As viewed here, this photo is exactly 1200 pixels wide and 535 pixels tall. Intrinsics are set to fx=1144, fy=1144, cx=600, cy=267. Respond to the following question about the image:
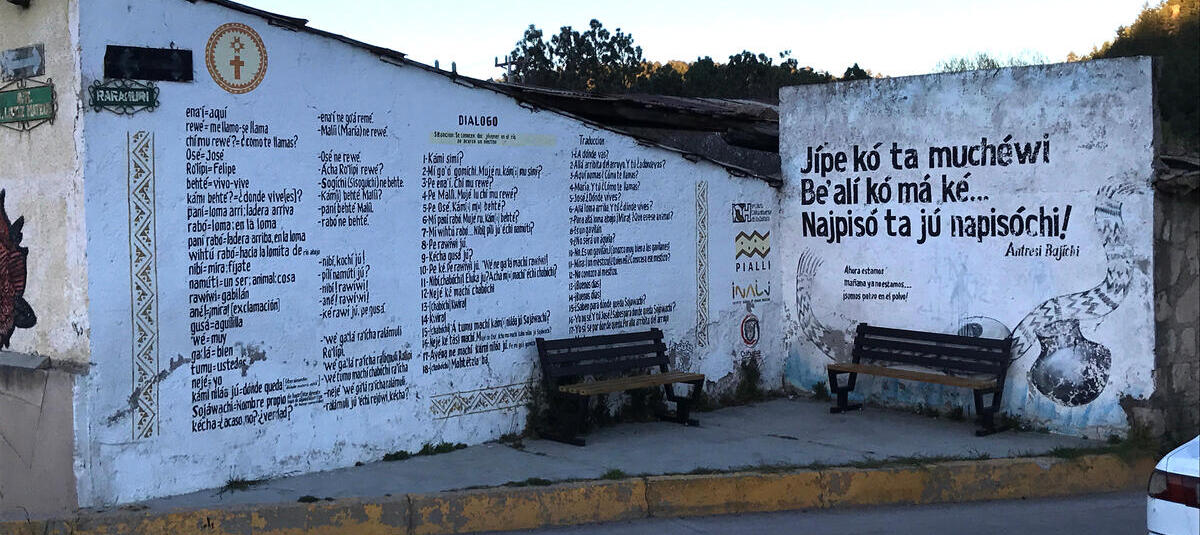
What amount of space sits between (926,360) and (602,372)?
2.72m

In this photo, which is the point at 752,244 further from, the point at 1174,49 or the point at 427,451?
the point at 1174,49

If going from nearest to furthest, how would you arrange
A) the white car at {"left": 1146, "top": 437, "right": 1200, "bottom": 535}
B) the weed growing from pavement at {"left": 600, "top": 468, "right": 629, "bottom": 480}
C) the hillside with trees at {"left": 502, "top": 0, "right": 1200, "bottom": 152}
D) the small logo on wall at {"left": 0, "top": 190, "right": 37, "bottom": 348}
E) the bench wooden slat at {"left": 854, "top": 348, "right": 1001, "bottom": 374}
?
the white car at {"left": 1146, "top": 437, "right": 1200, "bottom": 535} → the small logo on wall at {"left": 0, "top": 190, "right": 37, "bottom": 348} → the weed growing from pavement at {"left": 600, "top": 468, "right": 629, "bottom": 480} → the bench wooden slat at {"left": 854, "top": 348, "right": 1001, "bottom": 374} → the hillside with trees at {"left": 502, "top": 0, "right": 1200, "bottom": 152}

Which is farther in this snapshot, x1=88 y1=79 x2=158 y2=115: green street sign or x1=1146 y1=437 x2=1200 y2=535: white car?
x1=88 y1=79 x2=158 y2=115: green street sign

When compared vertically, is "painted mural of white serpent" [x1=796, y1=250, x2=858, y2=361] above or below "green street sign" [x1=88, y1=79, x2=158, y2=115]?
below

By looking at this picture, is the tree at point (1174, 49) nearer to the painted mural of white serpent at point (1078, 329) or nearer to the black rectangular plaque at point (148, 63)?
the painted mural of white serpent at point (1078, 329)

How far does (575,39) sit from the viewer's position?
27266 millimetres

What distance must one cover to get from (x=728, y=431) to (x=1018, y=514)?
2461 mm

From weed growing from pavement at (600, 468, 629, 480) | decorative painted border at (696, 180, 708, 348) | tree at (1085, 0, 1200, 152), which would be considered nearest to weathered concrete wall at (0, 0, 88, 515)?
weed growing from pavement at (600, 468, 629, 480)

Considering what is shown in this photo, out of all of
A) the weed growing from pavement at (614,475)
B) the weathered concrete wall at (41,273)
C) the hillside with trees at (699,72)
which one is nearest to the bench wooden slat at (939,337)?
the weed growing from pavement at (614,475)

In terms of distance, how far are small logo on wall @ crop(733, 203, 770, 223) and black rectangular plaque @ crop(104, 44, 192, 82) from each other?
5033mm

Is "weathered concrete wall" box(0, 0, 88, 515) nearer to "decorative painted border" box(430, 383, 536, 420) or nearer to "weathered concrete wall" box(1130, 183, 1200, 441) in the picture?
"decorative painted border" box(430, 383, 536, 420)

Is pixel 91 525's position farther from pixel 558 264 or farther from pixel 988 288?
pixel 988 288

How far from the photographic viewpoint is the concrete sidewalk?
22.6ft

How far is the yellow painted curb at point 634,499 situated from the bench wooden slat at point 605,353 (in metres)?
1.78
